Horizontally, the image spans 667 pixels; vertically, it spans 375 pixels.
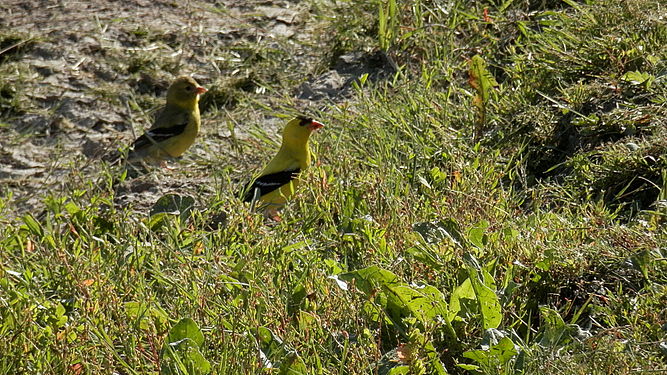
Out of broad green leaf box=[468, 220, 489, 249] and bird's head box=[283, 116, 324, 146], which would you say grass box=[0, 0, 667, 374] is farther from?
bird's head box=[283, 116, 324, 146]

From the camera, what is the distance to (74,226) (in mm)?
4656

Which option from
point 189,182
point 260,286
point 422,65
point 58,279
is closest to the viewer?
point 260,286

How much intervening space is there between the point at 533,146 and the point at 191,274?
81.8 inches

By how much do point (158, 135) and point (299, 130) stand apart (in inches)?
49.0

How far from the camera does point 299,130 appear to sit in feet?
17.5

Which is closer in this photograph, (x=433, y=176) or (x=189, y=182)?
(x=433, y=176)

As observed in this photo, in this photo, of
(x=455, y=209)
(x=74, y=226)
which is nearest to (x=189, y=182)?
(x=74, y=226)

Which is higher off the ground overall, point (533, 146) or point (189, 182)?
point (533, 146)

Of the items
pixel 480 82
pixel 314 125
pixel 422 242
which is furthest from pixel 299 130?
pixel 422 242

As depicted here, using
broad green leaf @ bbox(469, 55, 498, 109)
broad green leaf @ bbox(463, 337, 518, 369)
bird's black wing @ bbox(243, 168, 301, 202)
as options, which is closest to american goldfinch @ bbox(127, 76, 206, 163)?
bird's black wing @ bbox(243, 168, 301, 202)

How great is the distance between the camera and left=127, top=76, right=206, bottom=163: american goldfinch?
5.96 meters

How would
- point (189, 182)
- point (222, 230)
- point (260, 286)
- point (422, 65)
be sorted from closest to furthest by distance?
point (260, 286) < point (222, 230) < point (189, 182) < point (422, 65)

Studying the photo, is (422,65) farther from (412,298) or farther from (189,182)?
(412,298)

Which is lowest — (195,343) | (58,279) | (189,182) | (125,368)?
(189,182)
